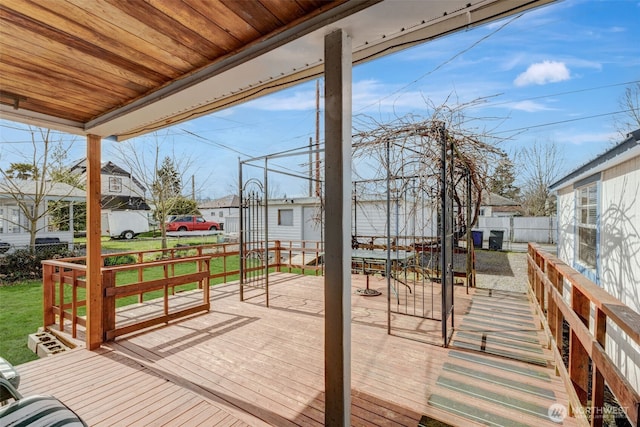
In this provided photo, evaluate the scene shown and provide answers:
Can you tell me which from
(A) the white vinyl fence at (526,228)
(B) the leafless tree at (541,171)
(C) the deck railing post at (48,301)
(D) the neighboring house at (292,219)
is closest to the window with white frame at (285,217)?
(D) the neighboring house at (292,219)

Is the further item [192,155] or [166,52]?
[192,155]

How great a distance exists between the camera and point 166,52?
5.70ft

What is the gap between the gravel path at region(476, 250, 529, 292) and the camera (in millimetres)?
6380

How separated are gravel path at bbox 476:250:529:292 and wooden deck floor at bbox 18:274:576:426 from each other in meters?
2.46

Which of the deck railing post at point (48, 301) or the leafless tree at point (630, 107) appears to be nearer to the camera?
the deck railing post at point (48, 301)

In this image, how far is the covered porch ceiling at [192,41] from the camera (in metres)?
1.33

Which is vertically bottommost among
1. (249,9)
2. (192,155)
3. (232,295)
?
(232,295)

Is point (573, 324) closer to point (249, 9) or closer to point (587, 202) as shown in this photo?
point (249, 9)

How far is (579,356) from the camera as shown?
6.16ft

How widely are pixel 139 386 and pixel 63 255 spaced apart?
9.52m

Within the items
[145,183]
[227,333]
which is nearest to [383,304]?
[227,333]

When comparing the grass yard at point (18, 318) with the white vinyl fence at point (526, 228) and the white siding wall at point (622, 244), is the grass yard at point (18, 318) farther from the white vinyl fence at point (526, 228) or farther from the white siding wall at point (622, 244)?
the white vinyl fence at point (526, 228)

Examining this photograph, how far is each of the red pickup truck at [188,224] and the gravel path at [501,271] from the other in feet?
52.2

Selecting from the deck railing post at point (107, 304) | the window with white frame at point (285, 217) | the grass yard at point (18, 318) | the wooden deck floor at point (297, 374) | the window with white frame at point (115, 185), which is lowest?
the grass yard at point (18, 318)
